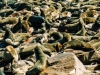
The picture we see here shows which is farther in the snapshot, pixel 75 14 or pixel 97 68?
pixel 75 14

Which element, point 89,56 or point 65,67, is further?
point 89,56

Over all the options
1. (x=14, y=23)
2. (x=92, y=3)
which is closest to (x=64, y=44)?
(x=14, y=23)

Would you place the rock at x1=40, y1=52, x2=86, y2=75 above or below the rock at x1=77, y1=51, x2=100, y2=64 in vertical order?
above

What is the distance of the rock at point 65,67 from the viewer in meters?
18.3

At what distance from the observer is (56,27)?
115 ft

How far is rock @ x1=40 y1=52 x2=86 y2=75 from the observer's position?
60.2ft

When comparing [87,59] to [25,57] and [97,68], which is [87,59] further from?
[25,57]

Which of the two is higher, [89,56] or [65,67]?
[65,67]

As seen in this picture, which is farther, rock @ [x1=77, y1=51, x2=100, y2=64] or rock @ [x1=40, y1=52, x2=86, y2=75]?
rock @ [x1=77, y1=51, x2=100, y2=64]

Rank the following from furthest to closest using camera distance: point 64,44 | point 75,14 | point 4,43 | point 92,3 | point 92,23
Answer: point 92,3, point 75,14, point 92,23, point 4,43, point 64,44

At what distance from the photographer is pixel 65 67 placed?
18.7m

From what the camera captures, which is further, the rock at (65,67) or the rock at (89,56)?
the rock at (89,56)

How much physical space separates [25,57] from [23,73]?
3339 millimetres

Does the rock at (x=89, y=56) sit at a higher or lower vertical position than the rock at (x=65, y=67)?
lower
